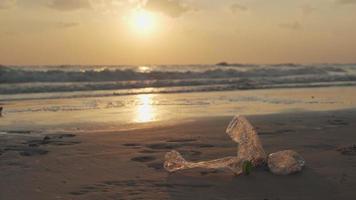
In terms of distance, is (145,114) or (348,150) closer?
(348,150)

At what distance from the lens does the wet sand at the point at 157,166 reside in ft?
13.3

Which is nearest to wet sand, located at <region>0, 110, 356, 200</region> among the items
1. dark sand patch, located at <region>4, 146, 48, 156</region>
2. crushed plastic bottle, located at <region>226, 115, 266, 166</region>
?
dark sand patch, located at <region>4, 146, 48, 156</region>

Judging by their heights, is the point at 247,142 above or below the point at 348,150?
above

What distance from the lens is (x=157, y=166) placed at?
5027 millimetres

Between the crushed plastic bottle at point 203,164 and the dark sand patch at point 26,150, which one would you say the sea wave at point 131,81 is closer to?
the dark sand patch at point 26,150

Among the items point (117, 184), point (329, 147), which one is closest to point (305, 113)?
point (329, 147)

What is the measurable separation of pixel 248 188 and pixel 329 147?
2213mm

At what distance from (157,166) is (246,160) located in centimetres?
92

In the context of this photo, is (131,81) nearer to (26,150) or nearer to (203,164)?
(26,150)

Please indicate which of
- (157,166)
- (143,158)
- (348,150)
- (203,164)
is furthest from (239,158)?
(348,150)

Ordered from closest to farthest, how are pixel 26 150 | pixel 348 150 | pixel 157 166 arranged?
pixel 157 166 < pixel 348 150 < pixel 26 150

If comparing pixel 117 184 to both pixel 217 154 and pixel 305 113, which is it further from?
pixel 305 113

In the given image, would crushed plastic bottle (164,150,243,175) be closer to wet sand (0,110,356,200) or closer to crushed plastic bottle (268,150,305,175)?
wet sand (0,110,356,200)

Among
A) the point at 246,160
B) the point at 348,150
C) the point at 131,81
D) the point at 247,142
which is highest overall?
the point at 131,81
